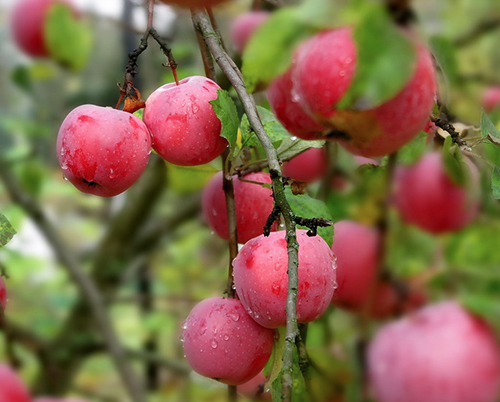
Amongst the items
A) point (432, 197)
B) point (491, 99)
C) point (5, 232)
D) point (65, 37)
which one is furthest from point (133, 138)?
point (491, 99)

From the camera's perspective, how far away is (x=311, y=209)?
552mm

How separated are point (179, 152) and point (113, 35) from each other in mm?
3853

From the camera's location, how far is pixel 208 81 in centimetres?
57

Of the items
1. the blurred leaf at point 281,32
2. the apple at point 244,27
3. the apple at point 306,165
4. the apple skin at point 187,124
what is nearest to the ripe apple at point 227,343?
the apple skin at point 187,124

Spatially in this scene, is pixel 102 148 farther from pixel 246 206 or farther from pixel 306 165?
pixel 306 165

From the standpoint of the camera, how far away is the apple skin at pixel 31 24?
151 cm

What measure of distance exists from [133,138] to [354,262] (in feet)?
1.05

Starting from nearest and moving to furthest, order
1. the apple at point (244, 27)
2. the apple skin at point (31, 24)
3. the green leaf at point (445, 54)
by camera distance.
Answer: the green leaf at point (445, 54) < the apple at point (244, 27) < the apple skin at point (31, 24)

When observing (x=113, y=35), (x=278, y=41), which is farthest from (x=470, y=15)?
(x=113, y=35)

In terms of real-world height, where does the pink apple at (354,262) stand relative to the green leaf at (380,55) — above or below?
below

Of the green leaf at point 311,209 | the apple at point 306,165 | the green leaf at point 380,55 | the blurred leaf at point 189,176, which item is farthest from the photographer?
the apple at point 306,165

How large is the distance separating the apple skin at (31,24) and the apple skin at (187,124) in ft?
3.70

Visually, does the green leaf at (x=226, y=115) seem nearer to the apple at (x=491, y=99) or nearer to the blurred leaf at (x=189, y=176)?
the blurred leaf at (x=189, y=176)

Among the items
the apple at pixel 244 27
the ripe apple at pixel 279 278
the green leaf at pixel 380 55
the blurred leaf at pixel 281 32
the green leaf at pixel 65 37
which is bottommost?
the ripe apple at pixel 279 278
